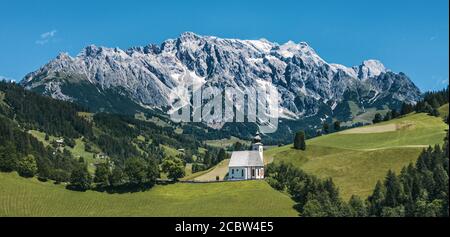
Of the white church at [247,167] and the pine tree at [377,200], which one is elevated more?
the white church at [247,167]

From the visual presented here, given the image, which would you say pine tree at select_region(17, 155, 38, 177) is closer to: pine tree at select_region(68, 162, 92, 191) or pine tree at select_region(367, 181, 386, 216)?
pine tree at select_region(68, 162, 92, 191)

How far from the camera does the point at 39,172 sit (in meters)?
186

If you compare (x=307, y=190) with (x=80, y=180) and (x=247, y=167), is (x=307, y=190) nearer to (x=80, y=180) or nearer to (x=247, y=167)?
(x=247, y=167)

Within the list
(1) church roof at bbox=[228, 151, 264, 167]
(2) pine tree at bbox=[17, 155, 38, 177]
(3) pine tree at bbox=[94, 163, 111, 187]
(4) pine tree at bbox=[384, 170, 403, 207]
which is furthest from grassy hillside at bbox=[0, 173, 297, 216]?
(4) pine tree at bbox=[384, 170, 403, 207]

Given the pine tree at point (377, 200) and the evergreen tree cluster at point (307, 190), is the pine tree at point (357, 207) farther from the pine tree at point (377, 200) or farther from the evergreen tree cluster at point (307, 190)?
the pine tree at point (377, 200)

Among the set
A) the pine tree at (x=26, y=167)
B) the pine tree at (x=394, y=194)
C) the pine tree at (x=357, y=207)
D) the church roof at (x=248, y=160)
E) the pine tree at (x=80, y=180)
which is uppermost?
the church roof at (x=248, y=160)

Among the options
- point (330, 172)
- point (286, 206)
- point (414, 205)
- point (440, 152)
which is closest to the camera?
point (414, 205)

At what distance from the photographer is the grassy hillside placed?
→ 152 metres

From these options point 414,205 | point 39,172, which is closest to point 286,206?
point 414,205

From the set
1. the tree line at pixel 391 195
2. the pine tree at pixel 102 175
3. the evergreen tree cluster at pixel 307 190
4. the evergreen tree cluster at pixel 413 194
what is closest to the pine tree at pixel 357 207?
the tree line at pixel 391 195

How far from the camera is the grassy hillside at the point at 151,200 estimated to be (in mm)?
152250

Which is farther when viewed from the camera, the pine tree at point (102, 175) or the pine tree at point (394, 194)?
the pine tree at point (102, 175)
